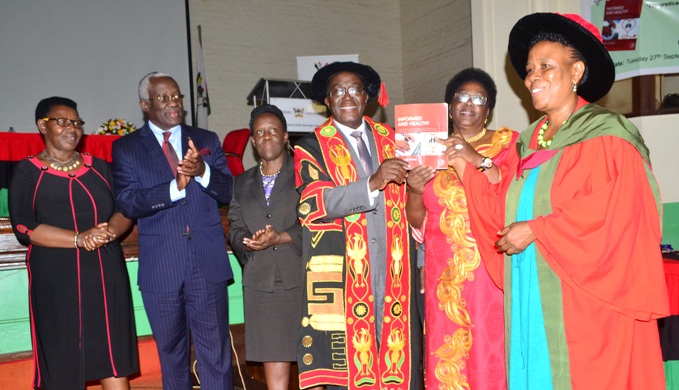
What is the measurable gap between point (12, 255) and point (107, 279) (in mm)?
1260

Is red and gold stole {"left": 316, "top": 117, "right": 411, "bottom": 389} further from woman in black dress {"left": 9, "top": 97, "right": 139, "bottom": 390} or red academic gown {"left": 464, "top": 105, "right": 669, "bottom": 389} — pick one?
woman in black dress {"left": 9, "top": 97, "right": 139, "bottom": 390}

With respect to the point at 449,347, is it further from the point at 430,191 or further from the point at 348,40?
the point at 348,40

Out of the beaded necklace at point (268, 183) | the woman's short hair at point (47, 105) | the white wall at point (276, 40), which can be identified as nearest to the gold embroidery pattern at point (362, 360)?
the beaded necklace at point (268, 183)

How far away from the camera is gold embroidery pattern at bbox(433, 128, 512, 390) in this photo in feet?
9.85

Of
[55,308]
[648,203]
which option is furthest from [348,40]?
[648,203]

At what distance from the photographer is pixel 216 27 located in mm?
9664

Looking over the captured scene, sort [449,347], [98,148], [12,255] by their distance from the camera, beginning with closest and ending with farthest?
[449,347] → [12,255] → [98,148]

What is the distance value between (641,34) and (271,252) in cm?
384

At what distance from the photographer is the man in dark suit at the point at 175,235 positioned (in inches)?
137

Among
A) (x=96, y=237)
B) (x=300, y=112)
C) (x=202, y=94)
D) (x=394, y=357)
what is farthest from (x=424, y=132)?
(x=202, y=94)

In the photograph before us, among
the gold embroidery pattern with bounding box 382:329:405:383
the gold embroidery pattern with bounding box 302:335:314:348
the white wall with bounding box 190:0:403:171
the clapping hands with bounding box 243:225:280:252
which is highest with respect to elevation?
the white wall with bounding box 190:0:403:171

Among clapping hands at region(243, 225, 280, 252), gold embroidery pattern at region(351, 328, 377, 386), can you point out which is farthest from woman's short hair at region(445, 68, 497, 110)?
gold embroidery pattern at region(351, 328, 377, 386)

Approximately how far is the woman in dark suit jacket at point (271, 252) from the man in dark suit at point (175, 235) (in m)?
0.15

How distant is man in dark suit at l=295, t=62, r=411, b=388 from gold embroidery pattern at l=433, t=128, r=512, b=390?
215 millimetres
